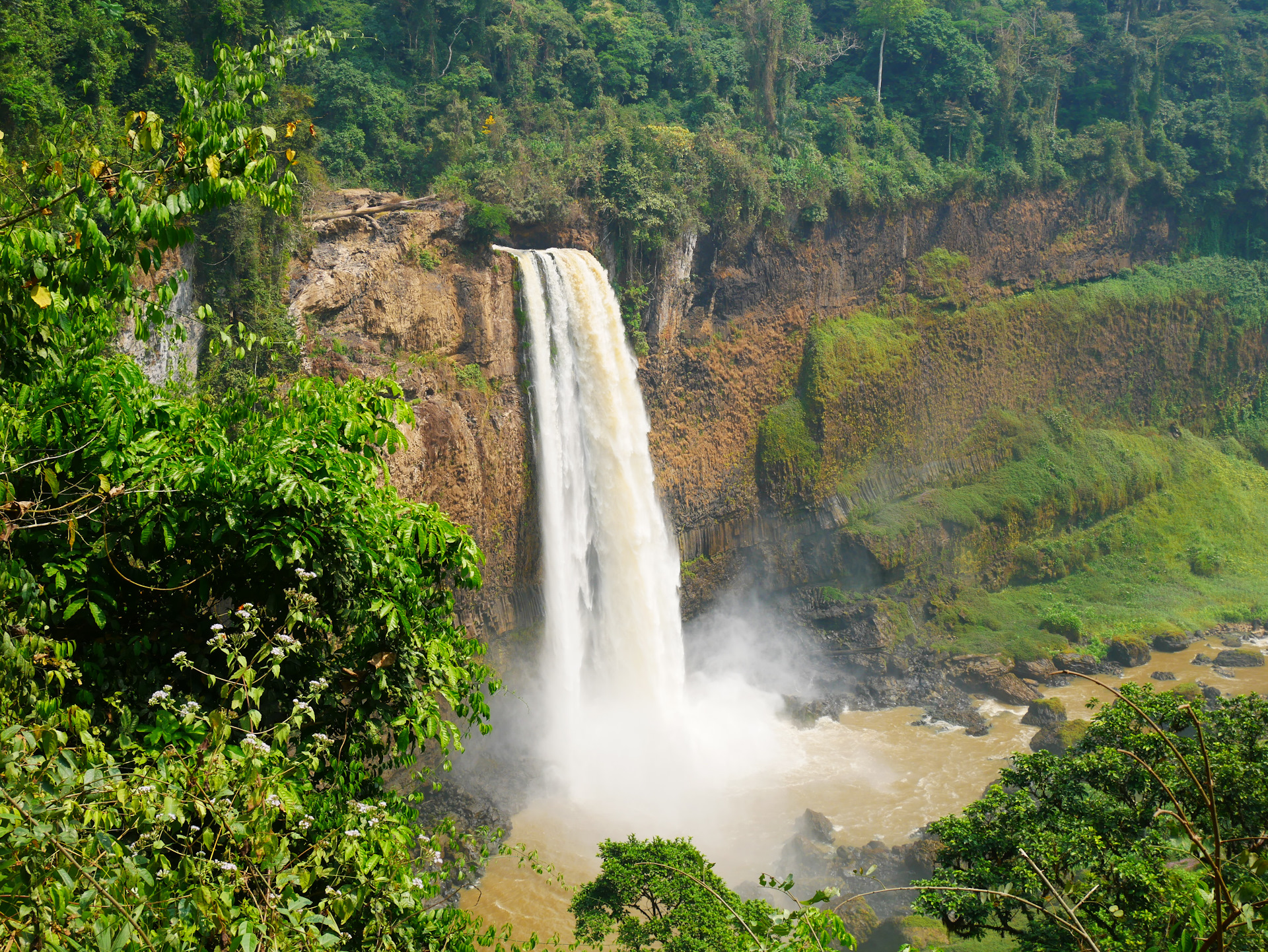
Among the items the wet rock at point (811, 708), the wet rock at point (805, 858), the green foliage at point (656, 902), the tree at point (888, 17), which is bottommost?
the wet rock at point (811, 708)

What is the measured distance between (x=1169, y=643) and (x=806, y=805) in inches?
544

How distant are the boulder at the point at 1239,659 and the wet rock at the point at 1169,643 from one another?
0.88 meters

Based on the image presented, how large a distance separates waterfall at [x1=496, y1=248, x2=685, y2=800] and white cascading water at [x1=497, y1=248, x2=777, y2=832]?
29 millimetres

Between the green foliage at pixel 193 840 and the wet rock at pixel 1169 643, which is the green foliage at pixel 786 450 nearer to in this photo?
the wet rock at pixel 1169 643

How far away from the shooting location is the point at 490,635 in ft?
61.2

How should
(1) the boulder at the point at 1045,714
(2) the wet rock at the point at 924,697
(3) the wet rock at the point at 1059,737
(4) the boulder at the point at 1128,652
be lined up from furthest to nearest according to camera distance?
(4) the boulder at the point at 1128,652, (2) the wet rock at the point at 924,697, (1) the boulder at the point at 1045,714, (3) the wet rock at the point at 1059,737

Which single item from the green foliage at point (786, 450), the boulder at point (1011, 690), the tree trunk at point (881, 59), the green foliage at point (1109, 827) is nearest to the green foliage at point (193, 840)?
the green foliage at point (1109, 827)

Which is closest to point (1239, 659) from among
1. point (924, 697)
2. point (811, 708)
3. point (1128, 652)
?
point (1128, 652)

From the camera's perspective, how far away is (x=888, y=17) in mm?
31469

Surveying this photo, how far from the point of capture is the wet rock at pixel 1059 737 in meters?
18.4

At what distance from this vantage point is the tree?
31.3 meters

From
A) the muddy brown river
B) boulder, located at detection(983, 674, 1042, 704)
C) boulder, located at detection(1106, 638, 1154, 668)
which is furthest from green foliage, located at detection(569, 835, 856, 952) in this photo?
boulder, located at detection(1106, 638, 1154, 668)

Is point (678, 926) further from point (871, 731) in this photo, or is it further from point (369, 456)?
point (871, 731)

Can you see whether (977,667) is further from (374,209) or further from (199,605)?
(199,605)
